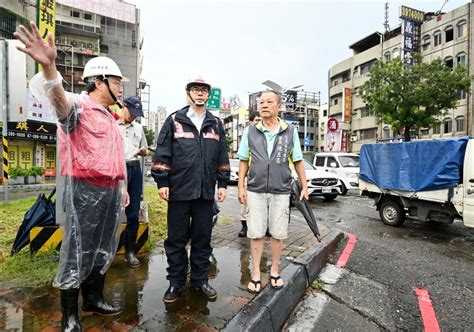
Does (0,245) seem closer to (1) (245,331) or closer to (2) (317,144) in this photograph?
(1) (245,331)

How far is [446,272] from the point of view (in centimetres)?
427

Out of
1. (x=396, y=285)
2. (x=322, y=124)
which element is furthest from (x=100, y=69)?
(x=322, y=124)

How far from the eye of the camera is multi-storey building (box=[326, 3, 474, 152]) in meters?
26.9

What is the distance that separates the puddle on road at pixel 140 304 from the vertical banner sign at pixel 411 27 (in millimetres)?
31810

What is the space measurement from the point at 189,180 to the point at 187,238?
55 centimetres

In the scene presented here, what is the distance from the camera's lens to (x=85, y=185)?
2297 mm

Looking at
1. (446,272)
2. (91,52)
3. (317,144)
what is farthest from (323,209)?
(317,144)

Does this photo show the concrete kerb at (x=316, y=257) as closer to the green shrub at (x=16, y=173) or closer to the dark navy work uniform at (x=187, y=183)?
the dark navy work uniform at (x=187, y=183)

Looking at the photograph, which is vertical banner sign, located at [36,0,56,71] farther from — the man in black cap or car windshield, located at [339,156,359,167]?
the man in black cap

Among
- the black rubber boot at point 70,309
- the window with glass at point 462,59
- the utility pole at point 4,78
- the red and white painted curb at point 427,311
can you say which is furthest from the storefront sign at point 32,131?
the window with glass at point 462,59

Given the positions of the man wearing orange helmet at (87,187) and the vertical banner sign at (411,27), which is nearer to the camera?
the man wearing orange helmet at (87,187)

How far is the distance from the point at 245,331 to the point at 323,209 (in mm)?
7757

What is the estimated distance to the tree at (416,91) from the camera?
19.0 meters

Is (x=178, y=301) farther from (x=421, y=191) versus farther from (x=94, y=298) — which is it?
(x=421, y=191)
